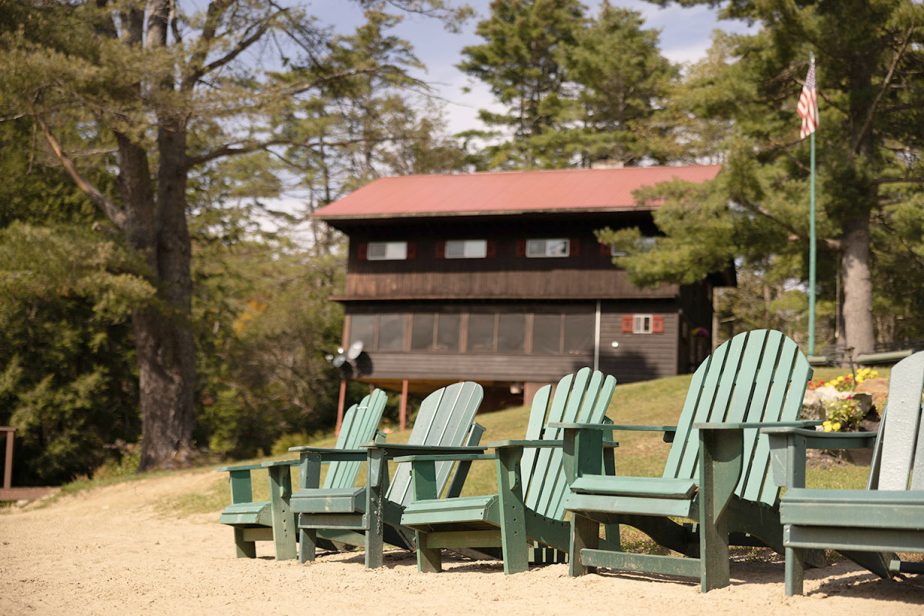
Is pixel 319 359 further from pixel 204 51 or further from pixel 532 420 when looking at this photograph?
pixel 532 420

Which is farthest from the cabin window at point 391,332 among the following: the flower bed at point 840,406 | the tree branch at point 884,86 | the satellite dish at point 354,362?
the flower bed at point 840,406

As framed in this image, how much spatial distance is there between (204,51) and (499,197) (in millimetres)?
10017

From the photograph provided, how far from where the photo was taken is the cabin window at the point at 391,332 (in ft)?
90.8

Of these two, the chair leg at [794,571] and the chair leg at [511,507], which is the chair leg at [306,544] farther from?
the chair leg at [794,571]

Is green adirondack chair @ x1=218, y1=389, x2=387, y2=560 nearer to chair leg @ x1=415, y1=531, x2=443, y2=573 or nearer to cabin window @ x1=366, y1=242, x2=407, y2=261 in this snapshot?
chair leg @ x1=415, y1=531, x2=443, y2=573


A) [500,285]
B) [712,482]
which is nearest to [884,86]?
[500,285]

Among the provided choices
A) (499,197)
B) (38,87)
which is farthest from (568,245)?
(38,87)

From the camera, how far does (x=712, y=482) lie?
4406 millimetres

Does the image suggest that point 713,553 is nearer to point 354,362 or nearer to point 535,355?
point 535,355

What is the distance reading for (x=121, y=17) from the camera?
1986cm

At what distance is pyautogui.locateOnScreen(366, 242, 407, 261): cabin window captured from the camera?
2777cm

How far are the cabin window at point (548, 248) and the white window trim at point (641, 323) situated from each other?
7.18ft

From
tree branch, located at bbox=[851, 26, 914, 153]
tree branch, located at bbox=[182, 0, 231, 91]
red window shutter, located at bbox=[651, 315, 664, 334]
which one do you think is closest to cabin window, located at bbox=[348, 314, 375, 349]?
red window shutter, located at bbox=[651, 315, 664, 334]

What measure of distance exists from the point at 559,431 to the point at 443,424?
0.91m
